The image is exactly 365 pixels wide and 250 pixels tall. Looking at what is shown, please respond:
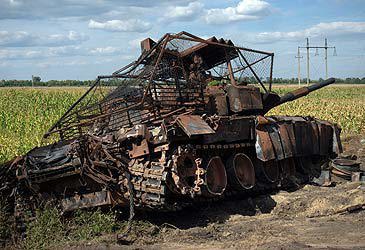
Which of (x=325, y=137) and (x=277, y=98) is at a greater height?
(x=277, y=98)

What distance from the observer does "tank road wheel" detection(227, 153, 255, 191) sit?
36.4 feet

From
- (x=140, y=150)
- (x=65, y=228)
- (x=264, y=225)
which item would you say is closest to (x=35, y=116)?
(x=65, y=228)

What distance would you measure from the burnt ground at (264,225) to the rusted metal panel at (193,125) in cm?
164

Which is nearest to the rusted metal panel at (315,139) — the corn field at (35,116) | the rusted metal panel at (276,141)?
the rusted metal panel at (276,141)

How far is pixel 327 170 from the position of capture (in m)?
14.4

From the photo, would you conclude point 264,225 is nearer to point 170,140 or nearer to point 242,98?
point 170,140

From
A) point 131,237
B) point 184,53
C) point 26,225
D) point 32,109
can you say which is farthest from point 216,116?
point 32,109

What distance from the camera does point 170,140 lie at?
371 inches

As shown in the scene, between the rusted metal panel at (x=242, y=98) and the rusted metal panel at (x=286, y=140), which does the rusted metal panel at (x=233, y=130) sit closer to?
the rusted metal panel at (x=242, y=98)

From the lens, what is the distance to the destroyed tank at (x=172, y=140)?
947cm

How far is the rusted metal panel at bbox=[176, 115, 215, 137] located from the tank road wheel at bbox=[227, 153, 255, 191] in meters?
1.28

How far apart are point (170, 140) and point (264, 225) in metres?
2.22

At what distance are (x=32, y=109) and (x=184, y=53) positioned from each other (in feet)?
46.4

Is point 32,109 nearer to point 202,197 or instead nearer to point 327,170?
point 327,170
